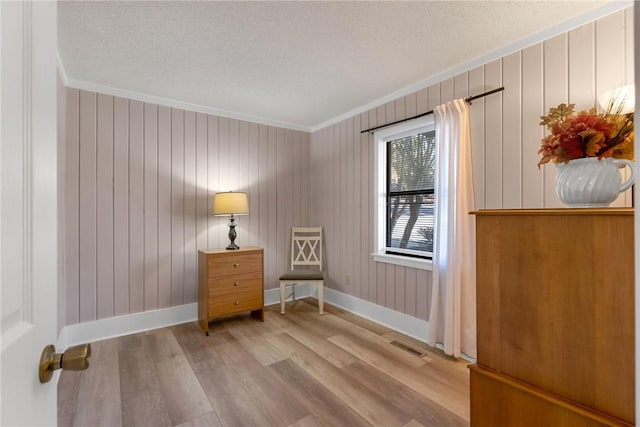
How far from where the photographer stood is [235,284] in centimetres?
312

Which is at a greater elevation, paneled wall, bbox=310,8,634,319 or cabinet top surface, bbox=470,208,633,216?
paneled wall, bbox=310,8,634,319

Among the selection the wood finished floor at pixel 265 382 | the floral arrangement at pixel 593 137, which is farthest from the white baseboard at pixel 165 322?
the floral arrangement at pixel 593 137

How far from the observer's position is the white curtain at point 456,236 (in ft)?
7.75

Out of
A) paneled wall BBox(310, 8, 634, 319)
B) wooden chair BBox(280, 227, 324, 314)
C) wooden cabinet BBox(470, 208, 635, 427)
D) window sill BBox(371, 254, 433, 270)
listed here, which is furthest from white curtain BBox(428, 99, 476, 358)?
wooden chair BBox(280, 227, 324, 314)

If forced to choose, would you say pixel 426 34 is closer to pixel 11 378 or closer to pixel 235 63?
pixel 235 63

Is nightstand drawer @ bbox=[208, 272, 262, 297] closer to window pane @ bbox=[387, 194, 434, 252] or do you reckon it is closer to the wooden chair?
the wooden chair

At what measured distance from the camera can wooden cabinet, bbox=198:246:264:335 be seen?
297 centimetres

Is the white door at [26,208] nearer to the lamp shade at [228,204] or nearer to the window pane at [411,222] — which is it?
the lamp shade at [228,204]

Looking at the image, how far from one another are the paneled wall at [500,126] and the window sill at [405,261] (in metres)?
0.06

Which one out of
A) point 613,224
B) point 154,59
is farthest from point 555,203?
point 154,59

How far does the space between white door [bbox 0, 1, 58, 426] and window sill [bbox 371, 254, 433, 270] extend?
264cm

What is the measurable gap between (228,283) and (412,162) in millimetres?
2324

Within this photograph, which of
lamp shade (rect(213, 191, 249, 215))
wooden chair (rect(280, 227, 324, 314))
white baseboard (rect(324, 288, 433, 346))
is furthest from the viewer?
wooden chair (rect(280, 227, 324, 314))

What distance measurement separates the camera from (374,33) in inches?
79.7
